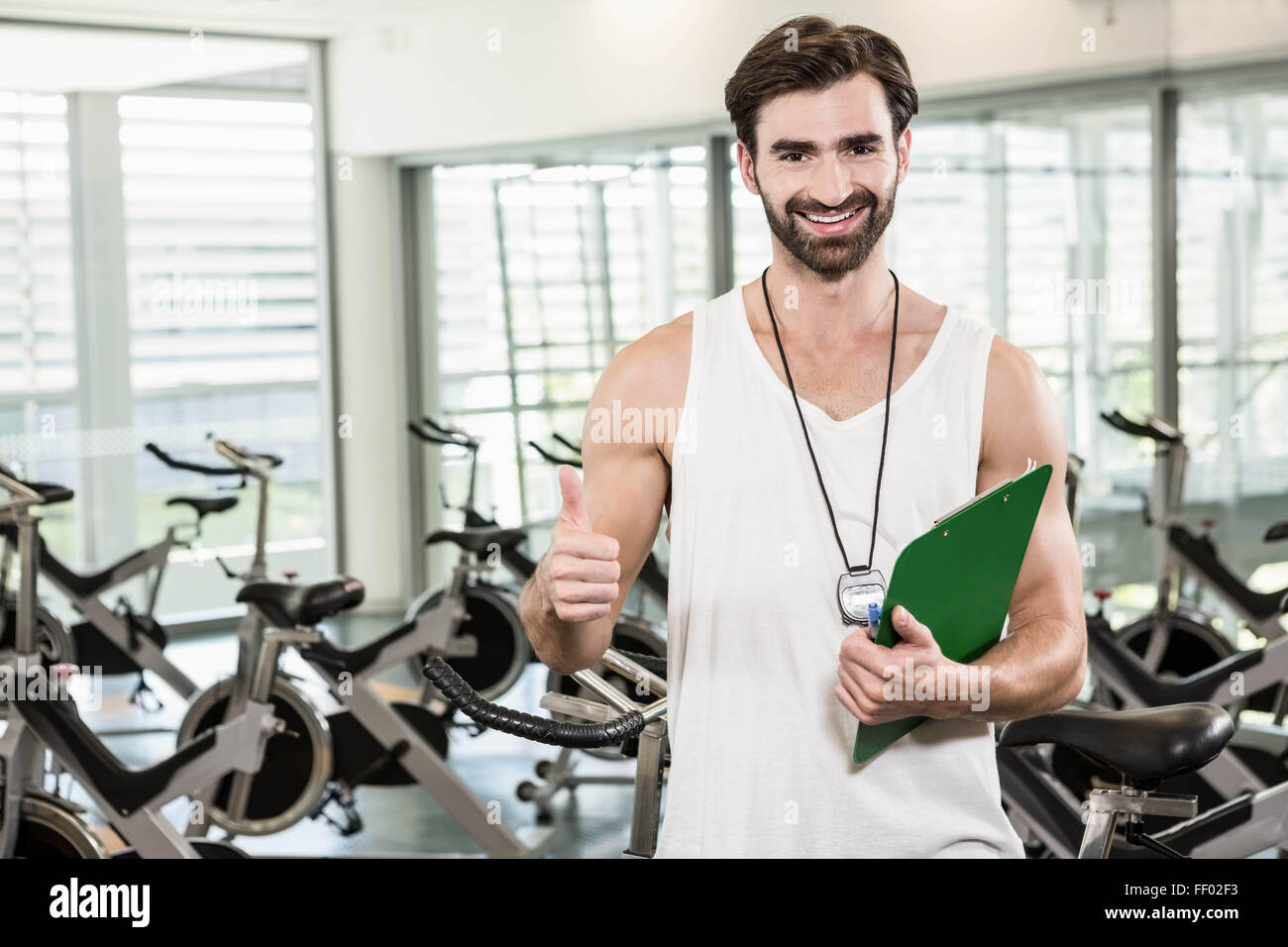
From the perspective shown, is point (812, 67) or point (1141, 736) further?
point (1141, 736)

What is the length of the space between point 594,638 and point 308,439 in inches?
224

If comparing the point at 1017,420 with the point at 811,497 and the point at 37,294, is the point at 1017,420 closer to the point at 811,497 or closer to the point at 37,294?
the point at 811,497

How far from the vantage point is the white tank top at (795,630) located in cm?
131

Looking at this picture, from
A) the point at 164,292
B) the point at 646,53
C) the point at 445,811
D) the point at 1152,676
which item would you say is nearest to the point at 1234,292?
the point at 1152,676

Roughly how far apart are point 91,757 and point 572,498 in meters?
2.13

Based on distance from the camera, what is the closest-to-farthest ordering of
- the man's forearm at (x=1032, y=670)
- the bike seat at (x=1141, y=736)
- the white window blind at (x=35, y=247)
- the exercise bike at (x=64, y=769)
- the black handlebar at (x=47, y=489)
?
1. the man's forearm at (x=1032, y=670)
2. the bike seat at (x=1141, y=736)
3. the exercise bike at (x=64, y=769)
4. the black handlebar at (x=47, y=489)
5. the white window blind at (x=35, y=247)

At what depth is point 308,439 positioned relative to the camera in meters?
6.80

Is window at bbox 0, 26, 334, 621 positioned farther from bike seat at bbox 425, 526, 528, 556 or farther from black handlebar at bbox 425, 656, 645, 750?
black handlebar at bbox 425, 656, 645, 750

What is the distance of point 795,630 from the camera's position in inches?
51.8

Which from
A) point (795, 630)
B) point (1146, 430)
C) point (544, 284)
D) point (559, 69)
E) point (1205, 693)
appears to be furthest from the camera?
point (544, 284)

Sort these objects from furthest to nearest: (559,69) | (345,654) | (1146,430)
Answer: (559,69) < (1146,430) < (345,654)

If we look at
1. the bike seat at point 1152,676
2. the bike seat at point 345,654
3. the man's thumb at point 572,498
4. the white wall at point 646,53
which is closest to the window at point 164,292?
the white wall at point 646,53

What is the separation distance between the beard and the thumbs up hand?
36cm

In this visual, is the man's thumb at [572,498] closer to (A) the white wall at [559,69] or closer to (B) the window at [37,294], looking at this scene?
(A) the white wall at [559,69]
